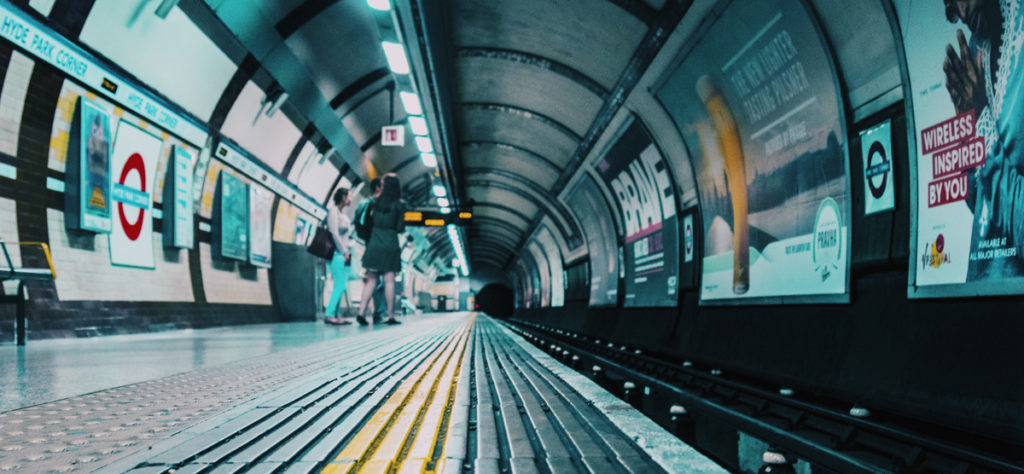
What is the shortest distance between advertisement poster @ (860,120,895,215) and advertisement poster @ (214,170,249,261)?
10714 mm

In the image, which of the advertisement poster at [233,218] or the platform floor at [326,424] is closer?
the platform floor at [326,424]

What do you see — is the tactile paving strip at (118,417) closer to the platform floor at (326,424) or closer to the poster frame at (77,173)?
the platform floor at (326,424)

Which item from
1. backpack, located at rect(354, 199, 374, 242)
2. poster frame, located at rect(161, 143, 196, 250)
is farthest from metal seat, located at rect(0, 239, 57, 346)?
backpack, located at rect(354, 199, 374, 242)

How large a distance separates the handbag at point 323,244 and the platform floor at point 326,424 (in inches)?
310

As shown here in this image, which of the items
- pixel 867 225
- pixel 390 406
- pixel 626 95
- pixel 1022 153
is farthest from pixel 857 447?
pixel 626 95

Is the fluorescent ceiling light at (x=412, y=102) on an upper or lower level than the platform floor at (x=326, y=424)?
upper

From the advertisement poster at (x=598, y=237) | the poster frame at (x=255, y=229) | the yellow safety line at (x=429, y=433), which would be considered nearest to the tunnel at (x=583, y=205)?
the yellow safety line at (x=429, y=433)

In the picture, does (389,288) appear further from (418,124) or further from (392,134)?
Answer: (392,134)

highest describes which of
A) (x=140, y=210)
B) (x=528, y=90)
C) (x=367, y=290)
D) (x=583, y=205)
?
(x=528, y=90)

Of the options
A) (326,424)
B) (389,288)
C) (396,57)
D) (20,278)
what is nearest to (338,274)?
(389,288)

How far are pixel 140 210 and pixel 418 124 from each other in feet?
16.9

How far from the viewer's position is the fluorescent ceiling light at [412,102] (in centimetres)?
1120

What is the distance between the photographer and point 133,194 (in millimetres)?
9562

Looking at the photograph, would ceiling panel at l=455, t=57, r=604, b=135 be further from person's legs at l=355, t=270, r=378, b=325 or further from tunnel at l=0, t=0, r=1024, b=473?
person's legs at l=355, t=270, r=378, b=325
